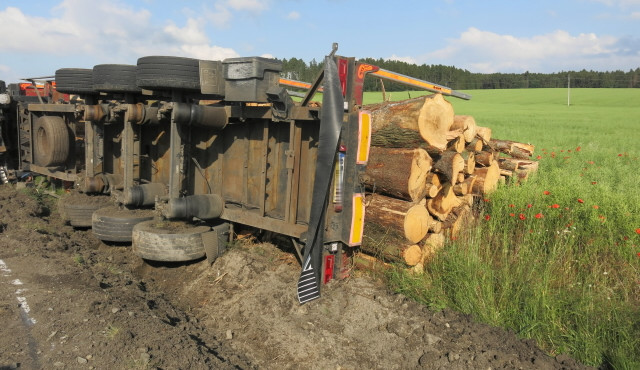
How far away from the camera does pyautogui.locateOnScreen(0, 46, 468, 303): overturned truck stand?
488 centimetres

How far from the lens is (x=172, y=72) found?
19.8 feet

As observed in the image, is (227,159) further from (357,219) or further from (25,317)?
(25,317)

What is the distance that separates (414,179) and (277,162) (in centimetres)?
158

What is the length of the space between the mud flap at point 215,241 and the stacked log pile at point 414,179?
189 cm

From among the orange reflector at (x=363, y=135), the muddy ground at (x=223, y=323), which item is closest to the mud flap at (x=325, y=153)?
the orange reflector at (x=363, y=135)

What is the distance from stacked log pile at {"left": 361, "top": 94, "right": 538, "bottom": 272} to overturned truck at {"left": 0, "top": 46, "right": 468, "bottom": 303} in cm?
49

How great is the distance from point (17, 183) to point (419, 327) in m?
10.3

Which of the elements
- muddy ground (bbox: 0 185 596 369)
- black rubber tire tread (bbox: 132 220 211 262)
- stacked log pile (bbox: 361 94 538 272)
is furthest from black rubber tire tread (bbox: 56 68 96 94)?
stacked log pile (bbox: 361 94 538 272)

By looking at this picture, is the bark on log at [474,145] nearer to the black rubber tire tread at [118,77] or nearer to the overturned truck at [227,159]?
the overturned truck at [227,159]

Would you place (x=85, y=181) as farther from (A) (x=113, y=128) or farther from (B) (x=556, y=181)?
(B) (x=556, y=181)

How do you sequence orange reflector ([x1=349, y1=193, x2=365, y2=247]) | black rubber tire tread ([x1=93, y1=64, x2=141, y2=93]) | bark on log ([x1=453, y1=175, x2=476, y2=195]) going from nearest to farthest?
orange reflector ([x1=349, y1=193, x2=365, y2=247]), bark on log ([x1=453, y1=175, x2=476, y2=195]), black rubber tire tread ([x1=93, y1=64, x2=141, y2=93])

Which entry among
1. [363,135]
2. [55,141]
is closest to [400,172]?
[363,135]

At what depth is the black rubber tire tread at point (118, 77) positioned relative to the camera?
7.27 m

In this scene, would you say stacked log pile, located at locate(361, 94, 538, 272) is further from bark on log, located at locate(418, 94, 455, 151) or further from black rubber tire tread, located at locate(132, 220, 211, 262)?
black rubber tire tread, located at locate(132, 220, 211, 262)
